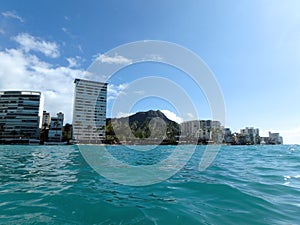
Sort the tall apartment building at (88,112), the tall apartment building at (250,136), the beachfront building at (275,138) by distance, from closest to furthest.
Answer: the tall apartment building at (88,112) → the tall apartment building at (250,136) → the beachfront building at (275,138)

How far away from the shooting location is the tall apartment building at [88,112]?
276ft

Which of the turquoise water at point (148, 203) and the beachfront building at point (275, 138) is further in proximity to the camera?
the beachfront building at point (275, 138)

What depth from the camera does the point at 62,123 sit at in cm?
8519

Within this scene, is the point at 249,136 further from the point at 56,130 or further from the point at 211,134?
the point at 56,130

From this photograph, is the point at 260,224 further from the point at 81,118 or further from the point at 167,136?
the point at 81,118

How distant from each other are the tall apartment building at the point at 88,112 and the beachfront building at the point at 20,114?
15100mm

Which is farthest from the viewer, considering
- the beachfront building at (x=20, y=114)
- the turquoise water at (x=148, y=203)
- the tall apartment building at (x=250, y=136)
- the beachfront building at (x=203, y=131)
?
the tall apartment building at (x=250, y=136)

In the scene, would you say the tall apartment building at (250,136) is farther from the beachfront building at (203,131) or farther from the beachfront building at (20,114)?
the beachfront building at (20,114)

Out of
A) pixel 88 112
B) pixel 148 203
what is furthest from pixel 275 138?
pixel 148 203

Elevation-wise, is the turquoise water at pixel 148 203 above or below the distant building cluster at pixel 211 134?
below

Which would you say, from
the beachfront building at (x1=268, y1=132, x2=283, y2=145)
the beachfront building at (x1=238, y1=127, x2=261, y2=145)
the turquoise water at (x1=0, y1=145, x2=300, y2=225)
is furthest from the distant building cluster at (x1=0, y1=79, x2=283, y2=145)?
the beachfront building at (x1=268, y1=132, x2=283, y2=145)

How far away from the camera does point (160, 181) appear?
6457 mm

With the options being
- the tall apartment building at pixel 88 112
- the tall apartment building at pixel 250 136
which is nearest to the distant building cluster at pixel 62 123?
the tall apartment building at pixel 88 112

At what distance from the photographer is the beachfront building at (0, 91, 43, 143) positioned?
7406cm
